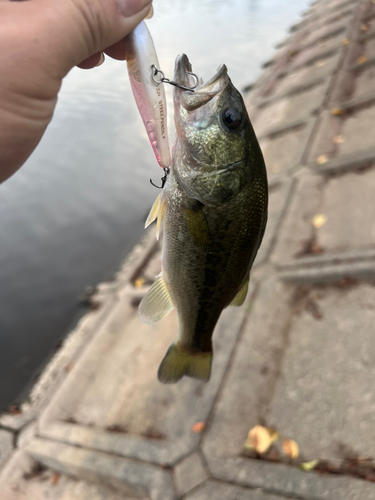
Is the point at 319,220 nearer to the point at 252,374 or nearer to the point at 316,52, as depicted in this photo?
the point at 252,374

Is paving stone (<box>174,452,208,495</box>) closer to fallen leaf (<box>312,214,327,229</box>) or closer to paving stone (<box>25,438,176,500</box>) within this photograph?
paving stone (<box>25,438,176,500</box>)

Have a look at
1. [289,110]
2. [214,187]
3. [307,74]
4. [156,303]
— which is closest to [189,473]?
[156,303]

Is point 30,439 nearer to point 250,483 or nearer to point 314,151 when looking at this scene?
point 250,483

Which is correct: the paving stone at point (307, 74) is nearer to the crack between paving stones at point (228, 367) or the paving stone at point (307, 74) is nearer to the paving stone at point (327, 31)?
the paving stone at point (327, 31)

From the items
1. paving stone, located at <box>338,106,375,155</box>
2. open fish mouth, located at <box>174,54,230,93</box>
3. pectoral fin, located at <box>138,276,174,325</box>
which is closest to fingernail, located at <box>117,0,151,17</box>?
open fish mouth, located at <box>174,54,230,93</box>

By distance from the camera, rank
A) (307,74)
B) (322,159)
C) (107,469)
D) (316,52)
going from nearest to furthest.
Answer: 1. (107,469)
2. (322,159)
3. (307,74)
4. (316,52)

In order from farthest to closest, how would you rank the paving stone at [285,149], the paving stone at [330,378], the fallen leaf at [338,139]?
the paving stone at [285,149] → the fallen leaf at [338,139] → the paving stone at [330,378]

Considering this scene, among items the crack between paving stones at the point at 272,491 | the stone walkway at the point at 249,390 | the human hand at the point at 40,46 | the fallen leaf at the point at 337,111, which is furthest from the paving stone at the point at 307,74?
the crack between paving stones at the point at 272,491
